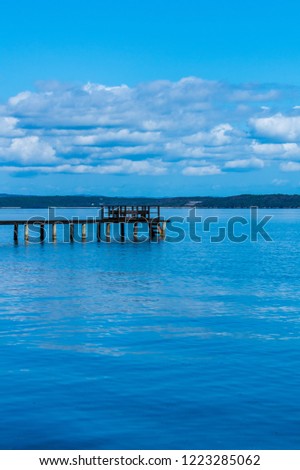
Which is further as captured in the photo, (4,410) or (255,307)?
(255,307)

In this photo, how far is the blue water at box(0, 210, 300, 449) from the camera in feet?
45.8

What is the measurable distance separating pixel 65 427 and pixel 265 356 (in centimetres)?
852

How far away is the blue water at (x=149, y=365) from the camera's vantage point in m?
14.0

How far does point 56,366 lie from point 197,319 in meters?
9.39

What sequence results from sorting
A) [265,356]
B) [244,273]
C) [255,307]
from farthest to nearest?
[244,273] < [255,307] < [265,356]

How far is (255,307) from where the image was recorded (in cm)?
3167

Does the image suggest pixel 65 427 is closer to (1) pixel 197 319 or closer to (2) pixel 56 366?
(2) pixel 56 366

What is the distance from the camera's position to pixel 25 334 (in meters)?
24.2

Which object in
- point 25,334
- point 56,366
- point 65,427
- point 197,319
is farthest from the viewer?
point 197,319

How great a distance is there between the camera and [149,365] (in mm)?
19688

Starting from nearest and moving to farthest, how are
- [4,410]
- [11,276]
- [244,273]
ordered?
[4,410] < [11,276] < [244,273]
